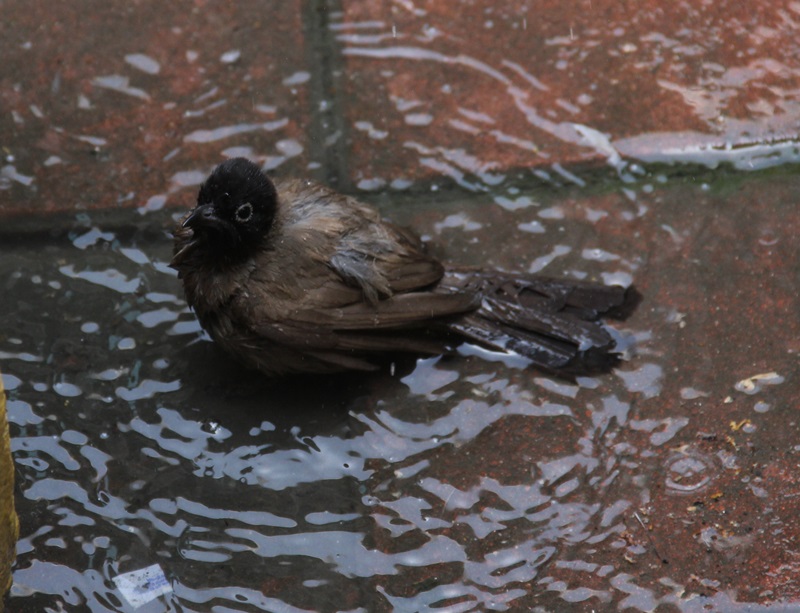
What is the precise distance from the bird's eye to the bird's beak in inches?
3.5

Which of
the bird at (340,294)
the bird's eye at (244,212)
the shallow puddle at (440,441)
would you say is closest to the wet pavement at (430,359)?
the shallow puddle at (440,441)

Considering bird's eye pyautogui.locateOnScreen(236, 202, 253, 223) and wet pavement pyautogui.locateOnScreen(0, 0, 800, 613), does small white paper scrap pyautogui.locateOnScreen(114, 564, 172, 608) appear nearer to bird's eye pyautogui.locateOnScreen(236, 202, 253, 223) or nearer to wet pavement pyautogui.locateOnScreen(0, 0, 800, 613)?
wet pavement pyautogui.locateOnScreen(0, 0, 800, 613)

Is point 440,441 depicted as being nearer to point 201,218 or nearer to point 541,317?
point 541,317

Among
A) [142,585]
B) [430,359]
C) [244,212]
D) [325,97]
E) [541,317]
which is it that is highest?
[325,97]

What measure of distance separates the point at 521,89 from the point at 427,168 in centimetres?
68

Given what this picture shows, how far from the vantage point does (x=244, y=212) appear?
14.7 feet

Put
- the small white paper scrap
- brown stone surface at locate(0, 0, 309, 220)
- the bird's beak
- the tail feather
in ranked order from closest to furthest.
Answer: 1. the small white paper scrap
2. the bird's beak
3. the tail feather
4. brown stone surface at locate(0, 0, 309, 220)

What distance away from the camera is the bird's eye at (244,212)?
4.47 m

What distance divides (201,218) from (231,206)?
0.13 meters

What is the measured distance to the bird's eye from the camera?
447 centimetres

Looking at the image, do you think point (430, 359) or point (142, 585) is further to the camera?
point (430, 359)

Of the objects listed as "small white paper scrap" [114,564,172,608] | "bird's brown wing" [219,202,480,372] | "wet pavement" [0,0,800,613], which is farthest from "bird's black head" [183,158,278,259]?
"small white paper scrap" [114,564,172,608]

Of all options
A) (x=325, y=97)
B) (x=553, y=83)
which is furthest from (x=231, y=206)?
(x=553, y=83)

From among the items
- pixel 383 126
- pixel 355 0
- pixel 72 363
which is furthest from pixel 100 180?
pixel 355 0
